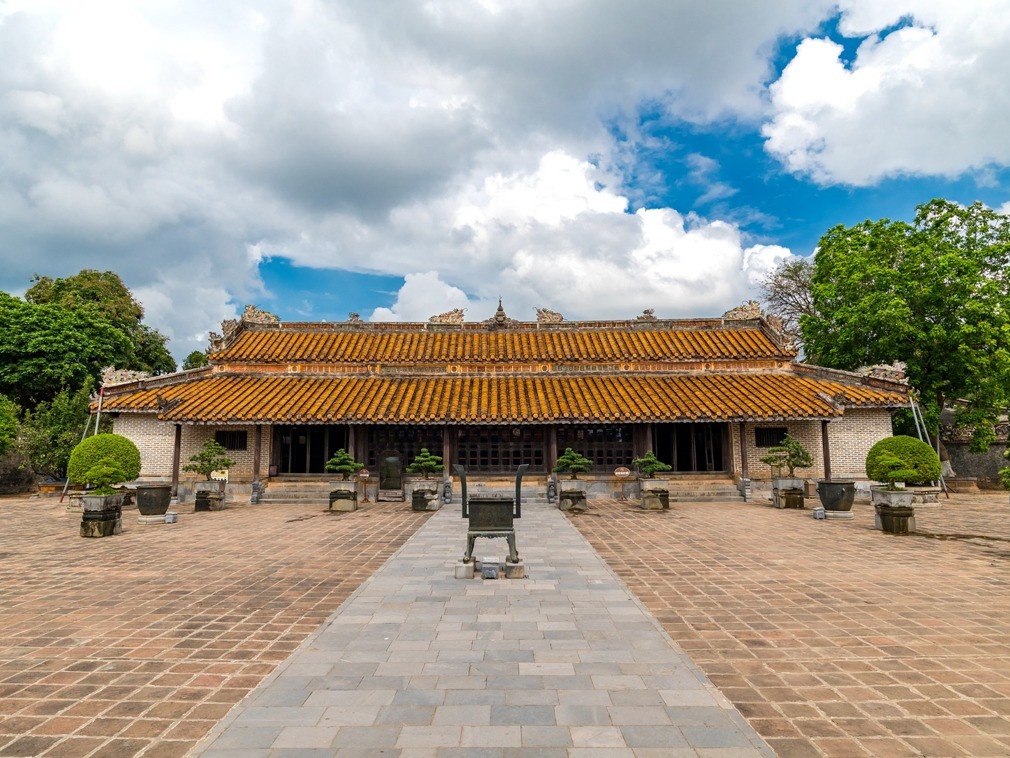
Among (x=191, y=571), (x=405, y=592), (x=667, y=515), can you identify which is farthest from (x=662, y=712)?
(x=667, y=515)

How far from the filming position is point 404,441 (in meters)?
20.3

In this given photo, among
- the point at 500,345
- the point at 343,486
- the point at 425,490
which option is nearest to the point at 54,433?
the point at 343,486

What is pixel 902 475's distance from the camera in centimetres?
1252

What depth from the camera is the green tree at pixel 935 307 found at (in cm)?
1945

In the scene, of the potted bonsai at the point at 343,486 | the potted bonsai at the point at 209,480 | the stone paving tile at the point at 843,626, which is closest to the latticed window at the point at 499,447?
the potted bonsai at the point at 343,486

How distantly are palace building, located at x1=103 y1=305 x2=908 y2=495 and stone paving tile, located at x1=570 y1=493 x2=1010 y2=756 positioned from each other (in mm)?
7202

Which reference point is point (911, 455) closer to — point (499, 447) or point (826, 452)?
point (826, 452)

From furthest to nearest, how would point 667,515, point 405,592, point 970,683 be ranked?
point 667,515 → point 405,592 → point 970,683

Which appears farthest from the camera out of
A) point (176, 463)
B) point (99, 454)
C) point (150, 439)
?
point (150, 439)

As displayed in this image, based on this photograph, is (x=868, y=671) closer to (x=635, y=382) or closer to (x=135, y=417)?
(x=635, y=382)

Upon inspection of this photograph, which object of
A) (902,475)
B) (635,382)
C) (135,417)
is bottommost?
(902,475)

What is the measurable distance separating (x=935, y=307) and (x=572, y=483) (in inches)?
631

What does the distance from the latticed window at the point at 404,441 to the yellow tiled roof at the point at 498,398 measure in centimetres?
154

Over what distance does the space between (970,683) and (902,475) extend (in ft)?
32.4
